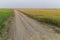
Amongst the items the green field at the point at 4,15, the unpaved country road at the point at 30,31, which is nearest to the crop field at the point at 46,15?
the unpaved country road at the point at 30,31

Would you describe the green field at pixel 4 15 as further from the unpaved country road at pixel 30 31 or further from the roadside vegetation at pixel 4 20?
the unpaved country road at pixel 30 31

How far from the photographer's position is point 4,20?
2.13 metres

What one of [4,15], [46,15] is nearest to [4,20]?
[4,15]

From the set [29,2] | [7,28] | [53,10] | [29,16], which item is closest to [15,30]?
[7,28]

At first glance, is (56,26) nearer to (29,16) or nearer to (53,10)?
(53,10)

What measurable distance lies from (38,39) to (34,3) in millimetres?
666

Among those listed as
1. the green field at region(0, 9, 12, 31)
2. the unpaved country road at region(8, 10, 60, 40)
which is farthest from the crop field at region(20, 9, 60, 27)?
the green field at region(0, 9, 12, 31)

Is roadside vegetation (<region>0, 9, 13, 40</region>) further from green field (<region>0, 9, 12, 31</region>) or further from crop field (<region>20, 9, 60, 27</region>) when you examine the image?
crop field (<region>20, 9, 60, 27</region>)

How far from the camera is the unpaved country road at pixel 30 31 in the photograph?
1.97 meters

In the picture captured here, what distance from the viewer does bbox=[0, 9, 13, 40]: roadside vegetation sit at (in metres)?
1.94

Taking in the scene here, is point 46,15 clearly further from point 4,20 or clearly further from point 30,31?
point 4,20

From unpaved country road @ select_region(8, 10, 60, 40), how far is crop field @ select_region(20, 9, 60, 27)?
10 centimetres

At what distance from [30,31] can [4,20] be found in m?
0.44

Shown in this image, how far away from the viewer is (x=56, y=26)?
2.08 m
